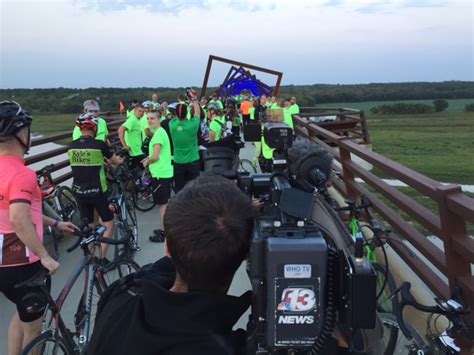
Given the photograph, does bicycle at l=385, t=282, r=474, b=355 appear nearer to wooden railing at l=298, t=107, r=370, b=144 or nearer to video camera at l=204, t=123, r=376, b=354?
video camera at l=204, t=123, r=376, b=354

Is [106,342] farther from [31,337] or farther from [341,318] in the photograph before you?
[31,337]

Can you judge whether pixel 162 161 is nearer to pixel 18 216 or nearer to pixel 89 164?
pixel 89 164

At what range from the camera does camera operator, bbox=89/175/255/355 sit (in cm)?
125

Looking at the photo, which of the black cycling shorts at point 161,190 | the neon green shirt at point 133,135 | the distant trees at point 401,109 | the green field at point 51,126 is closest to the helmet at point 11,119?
the black cycling shorts at point 161,190

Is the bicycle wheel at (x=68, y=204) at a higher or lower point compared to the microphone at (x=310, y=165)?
lower

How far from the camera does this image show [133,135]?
339 inches

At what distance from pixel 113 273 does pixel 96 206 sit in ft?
4.85

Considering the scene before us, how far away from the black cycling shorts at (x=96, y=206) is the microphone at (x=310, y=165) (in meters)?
3.12

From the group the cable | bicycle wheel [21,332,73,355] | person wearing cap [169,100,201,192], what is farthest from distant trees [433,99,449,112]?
the cable

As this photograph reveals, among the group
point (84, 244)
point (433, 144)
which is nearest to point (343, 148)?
point (84, 244)

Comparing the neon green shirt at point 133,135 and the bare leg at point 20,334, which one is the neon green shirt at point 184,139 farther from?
the bare leg at point 20,334

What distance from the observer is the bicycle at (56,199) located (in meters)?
6.13

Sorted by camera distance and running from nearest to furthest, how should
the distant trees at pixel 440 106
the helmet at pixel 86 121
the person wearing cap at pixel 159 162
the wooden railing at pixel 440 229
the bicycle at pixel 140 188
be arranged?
1. the wooden railing at pixel 440 229
2. the helmet at pixel 86 121
3. the person wearing cap at pixel 159 162
4. the bicycle at pixel 140 188
5. the distant trees at pixel 440 106

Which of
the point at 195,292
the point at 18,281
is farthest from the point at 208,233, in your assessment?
the point at 18,281
